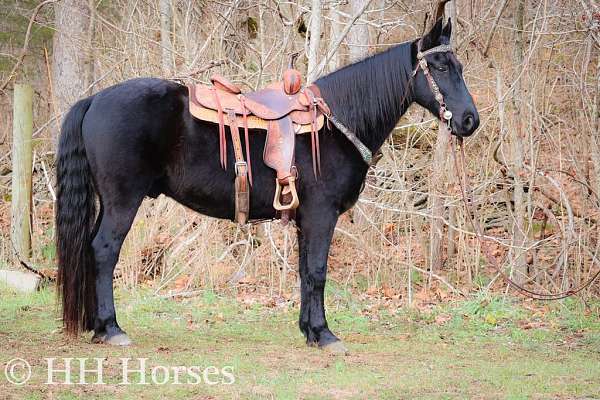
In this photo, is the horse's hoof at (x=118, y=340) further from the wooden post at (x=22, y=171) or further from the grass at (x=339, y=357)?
the wooden post at (x=22, y=171)

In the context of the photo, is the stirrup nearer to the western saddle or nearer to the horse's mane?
the western saddle

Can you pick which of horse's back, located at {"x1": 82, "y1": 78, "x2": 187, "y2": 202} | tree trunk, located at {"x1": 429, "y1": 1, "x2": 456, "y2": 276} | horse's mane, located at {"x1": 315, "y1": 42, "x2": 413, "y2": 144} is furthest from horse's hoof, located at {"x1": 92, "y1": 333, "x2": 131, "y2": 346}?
tree trunk, located at {"x1": 429, "y1": 1, "x2": 456, "y2": 276}

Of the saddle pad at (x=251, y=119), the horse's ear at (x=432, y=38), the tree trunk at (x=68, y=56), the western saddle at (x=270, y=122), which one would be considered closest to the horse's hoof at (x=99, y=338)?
the western saddle at (x=270, y=122)

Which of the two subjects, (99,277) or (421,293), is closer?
(99,277)

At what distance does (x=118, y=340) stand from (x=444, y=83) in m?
2.87

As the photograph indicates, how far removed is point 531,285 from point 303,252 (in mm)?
3154

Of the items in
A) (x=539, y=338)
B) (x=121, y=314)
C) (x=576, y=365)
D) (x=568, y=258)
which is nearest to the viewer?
(x=576, y=365)

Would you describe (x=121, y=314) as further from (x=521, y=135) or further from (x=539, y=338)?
(x=521, y=135)

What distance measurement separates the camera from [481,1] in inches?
350

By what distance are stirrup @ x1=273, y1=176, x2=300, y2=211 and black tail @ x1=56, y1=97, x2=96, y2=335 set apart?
129 cm

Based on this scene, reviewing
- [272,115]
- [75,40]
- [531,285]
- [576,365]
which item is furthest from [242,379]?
[75,40]

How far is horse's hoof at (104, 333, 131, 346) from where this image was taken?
5.36 metres

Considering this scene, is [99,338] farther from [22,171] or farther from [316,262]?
[22,171]

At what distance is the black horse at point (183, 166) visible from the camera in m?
5.39
